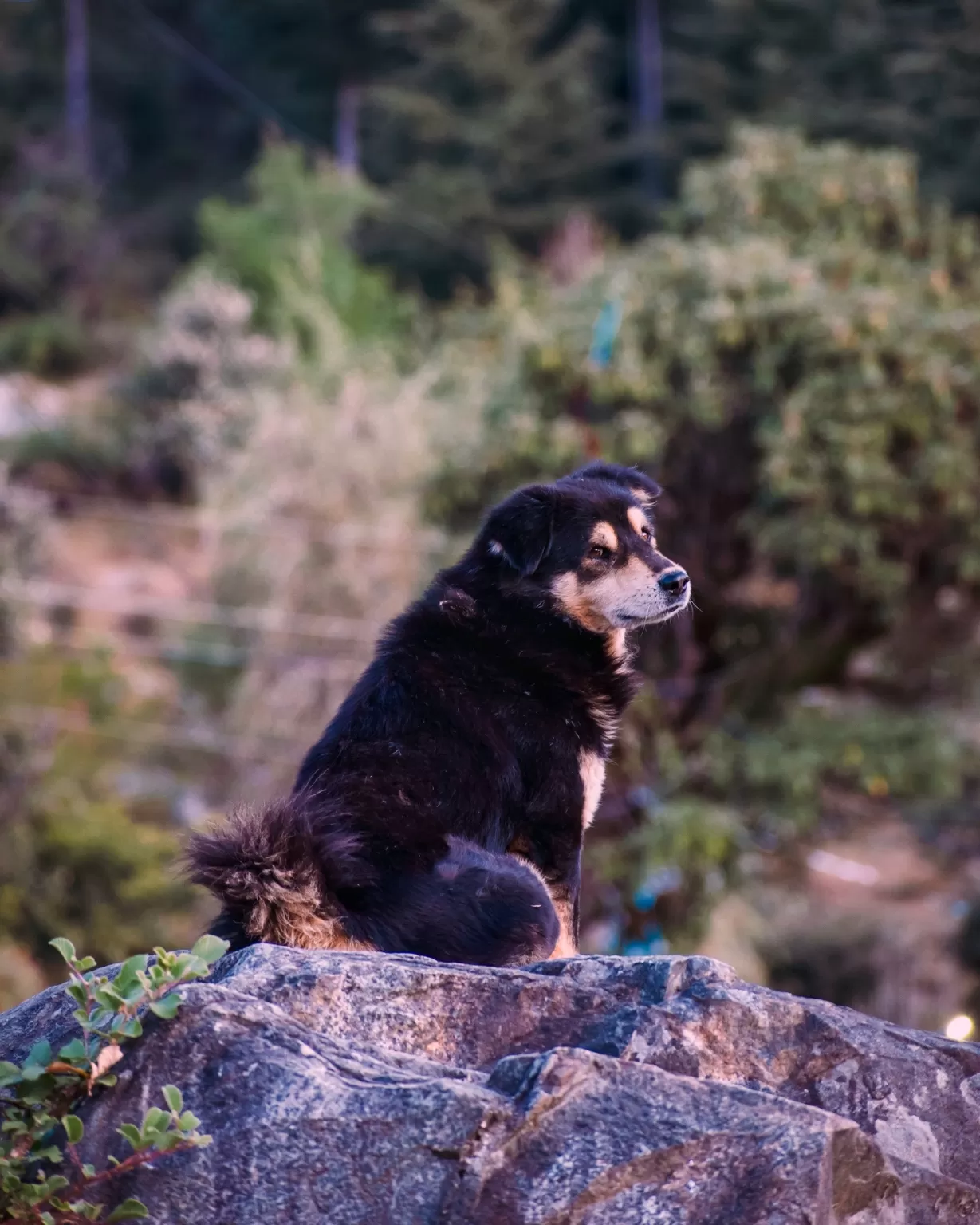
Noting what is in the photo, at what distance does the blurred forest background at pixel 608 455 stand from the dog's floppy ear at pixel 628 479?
8.11 metres

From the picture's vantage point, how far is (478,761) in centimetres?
455

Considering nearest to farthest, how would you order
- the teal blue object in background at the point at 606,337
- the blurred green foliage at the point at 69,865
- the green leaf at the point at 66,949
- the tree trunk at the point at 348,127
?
the green leaf at the point at 66,949, the blurred green foliage at the point at 69,865, the teal blue object in background at the point at 606,337, the tree trunk at the point at 348,127

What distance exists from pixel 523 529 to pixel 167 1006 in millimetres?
2645

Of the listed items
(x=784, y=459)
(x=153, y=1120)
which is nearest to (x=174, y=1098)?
(x=153, y=1120)

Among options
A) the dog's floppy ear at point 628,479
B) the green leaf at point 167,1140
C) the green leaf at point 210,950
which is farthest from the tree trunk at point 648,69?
the green leaf at point 167,1140

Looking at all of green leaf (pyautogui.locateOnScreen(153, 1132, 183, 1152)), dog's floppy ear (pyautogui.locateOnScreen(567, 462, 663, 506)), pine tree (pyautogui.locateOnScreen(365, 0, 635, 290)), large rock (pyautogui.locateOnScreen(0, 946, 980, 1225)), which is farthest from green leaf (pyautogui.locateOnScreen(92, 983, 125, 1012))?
pine tree (pyautogui.locateOnScreen(365, 0, 635, 290))

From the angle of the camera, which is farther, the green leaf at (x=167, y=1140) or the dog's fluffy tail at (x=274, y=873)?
the dog's fluffy tail at (x=274, y=873)

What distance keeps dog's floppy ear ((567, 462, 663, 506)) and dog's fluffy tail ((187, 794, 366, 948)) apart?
7.42ft

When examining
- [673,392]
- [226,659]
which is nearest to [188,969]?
[673,392]

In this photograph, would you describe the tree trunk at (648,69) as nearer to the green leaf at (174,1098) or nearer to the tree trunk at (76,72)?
the tree trunk at (76,72)

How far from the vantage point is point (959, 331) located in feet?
47.1

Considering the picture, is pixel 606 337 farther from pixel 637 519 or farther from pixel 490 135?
pixel 490 135

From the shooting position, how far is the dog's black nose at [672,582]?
5.40m

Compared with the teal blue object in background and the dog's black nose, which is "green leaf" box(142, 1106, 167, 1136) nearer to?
the dog's black nose
